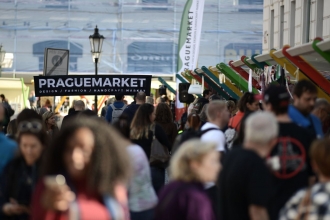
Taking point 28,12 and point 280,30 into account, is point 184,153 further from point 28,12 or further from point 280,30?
point 28,12

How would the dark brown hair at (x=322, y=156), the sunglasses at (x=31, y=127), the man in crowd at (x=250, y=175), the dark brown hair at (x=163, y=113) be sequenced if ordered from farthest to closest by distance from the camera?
the dark brown hair at (x=163, y=113), the sunglasses at (x=31, y=127), the man in crowd at (x=250, y=175), the dark brown hair at (x=322, y=156)

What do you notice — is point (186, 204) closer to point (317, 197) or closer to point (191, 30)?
point (317, 197)

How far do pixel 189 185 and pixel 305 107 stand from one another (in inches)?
103

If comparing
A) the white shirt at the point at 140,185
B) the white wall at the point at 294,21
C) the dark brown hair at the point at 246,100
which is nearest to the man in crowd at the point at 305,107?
the white shirt at the point at 140,185

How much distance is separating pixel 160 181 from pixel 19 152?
4.29 metres

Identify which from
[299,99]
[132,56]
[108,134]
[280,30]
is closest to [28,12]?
[132,56]

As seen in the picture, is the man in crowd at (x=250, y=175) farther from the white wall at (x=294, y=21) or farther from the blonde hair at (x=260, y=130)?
the white wall at (x=294, y=21)

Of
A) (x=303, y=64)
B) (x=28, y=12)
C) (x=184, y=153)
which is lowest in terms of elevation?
(x=184, y=153)

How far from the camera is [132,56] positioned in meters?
44.2

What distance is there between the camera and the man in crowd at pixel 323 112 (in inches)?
404

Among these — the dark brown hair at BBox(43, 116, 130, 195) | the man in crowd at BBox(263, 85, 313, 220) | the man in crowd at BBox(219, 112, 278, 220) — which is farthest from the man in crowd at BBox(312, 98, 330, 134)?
the dark brown hair at BBox(43, 116, 130, 195)

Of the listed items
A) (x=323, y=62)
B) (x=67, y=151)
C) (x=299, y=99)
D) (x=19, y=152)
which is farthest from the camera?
(x=323, y=62)

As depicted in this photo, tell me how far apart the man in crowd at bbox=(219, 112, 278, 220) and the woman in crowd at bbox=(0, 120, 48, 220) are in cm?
131

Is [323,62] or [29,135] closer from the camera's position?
[29,135]
